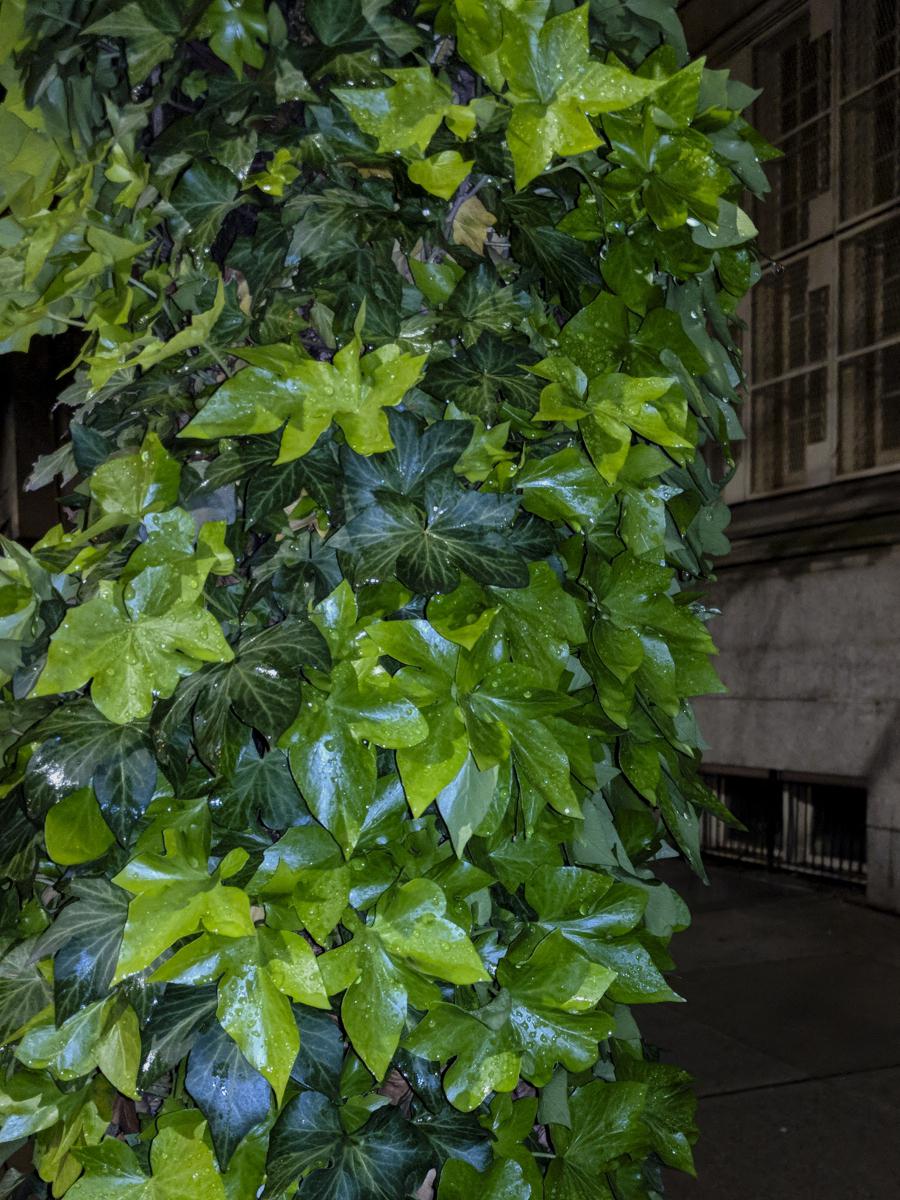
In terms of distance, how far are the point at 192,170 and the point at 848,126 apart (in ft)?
26.6

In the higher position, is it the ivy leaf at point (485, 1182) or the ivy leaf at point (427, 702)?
the ivy leaf at point (427, 702)

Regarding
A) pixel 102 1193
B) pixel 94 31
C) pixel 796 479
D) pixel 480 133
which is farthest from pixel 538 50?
pixel 796 479

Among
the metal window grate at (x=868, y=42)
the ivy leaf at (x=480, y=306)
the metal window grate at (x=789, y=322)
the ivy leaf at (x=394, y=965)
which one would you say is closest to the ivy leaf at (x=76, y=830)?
the ivy leaf at (x=394, y=965)

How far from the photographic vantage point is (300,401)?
0.94m

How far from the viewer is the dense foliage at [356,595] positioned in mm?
912

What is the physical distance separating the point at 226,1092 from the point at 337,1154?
128 mm

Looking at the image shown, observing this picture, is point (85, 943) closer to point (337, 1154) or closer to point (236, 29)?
point (337, 1154)

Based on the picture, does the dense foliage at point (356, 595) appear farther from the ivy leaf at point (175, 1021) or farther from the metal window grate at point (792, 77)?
the metal window grate at point (792, 77)

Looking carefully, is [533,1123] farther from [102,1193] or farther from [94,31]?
[94,31]

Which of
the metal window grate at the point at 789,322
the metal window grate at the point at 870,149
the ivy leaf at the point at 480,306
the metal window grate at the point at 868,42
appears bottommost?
the ivy leaf at the point at 480,306

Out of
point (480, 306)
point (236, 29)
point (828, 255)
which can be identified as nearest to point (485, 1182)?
point (480, 306)

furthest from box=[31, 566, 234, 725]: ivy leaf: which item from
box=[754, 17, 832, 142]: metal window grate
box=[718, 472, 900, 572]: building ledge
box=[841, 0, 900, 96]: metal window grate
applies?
box=[754, 17, 832, 142]: metal window grate

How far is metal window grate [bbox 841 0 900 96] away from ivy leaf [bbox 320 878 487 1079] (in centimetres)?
824

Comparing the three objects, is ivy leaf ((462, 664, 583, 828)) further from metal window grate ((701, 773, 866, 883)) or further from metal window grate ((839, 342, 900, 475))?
metal window grate ((839, 342, 900, 475))
